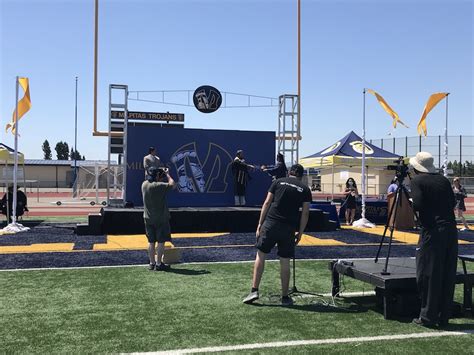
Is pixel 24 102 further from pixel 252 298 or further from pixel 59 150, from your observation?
pixel 59 150

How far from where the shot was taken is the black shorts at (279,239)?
18.7 feet

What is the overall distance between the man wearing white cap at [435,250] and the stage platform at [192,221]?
8.54m

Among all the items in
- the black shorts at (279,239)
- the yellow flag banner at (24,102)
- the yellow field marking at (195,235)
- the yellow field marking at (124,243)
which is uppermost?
the yellow flag banner at (24,102)

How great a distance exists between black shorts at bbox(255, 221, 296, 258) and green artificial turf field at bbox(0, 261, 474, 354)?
2.15 feet

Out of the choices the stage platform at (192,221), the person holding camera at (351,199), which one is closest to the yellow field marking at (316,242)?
the stage platform at (192,221)

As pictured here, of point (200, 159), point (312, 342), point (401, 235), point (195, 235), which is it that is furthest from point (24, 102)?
point (312, 342)

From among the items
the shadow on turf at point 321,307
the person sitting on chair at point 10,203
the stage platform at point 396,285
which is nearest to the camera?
the stage platform at point 396,285

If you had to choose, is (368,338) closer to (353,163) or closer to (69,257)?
(69,257)

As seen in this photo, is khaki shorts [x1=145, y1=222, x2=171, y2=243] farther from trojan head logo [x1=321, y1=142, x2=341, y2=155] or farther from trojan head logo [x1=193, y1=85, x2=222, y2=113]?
trojan head logo [x1=321, y1=142, x2=341, y2=155]

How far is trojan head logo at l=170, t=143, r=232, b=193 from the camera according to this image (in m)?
15.3

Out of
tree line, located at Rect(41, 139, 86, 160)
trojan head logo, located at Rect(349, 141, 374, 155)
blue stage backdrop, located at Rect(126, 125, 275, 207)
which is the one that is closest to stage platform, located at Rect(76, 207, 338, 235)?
blue stage backdrop, located at Rect(126, 125, 275, 207)

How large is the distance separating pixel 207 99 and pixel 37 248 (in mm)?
8467

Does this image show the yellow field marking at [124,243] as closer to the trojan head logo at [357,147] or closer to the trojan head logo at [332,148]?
the trojan head logo at [332,148]

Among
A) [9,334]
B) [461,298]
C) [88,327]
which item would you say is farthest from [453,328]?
[9,334]
